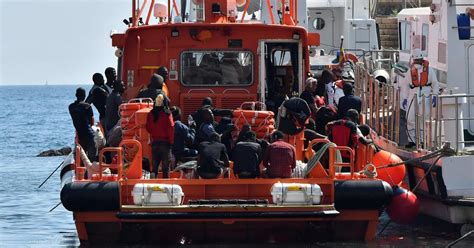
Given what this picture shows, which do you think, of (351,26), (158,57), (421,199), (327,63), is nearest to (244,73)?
(158,57)

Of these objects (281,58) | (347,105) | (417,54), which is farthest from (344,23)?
(347,105)

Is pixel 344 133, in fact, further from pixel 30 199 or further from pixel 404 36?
pixel 30 199

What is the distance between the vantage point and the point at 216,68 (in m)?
19.2

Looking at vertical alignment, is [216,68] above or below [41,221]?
above

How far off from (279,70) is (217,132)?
2903 millimetres

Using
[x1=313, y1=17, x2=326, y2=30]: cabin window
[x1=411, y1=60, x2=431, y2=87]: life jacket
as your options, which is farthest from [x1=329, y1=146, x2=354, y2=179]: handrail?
[x1=313, y1=17, x2=326, y2=30]: cabin window

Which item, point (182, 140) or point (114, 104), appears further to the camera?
point (114, 104)

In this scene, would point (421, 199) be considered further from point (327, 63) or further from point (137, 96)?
point (327, 63)

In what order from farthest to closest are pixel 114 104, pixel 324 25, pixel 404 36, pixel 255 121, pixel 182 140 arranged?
1. pixel 324 25
2. pixel 404 36
3. pixel 114 104
4. pixel 255 121
5. pixel 182 140

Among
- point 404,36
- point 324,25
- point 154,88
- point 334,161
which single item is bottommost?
point 334,161

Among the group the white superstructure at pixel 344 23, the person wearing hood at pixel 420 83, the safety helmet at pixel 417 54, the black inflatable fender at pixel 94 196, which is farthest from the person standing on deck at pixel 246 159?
the white superstructure at pixel 344 23

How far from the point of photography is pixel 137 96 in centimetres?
1828

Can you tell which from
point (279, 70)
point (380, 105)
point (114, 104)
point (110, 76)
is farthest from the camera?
point (380, 105)

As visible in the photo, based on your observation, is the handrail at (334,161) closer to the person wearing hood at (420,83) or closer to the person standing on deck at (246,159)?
the person standing on deck at (246,159)
